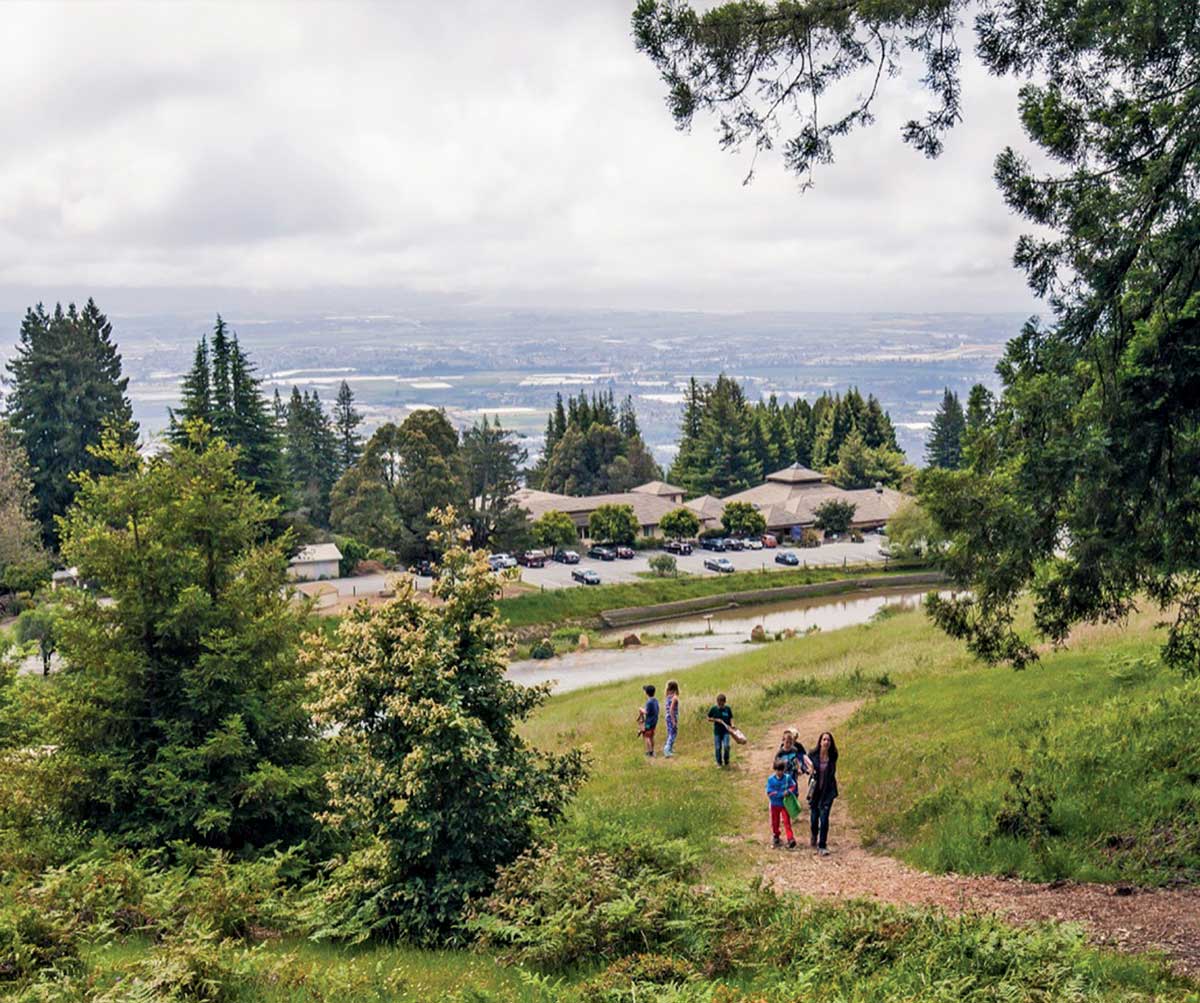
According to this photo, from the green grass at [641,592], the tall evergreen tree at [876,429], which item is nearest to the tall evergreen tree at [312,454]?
the green grass at [641,592]

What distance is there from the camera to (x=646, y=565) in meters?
67.8

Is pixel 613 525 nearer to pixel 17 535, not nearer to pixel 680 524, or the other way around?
pixel 680 524

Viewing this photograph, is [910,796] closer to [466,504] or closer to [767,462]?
[466,504]

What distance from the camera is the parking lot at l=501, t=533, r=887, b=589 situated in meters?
62.2

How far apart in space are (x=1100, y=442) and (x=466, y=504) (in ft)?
173

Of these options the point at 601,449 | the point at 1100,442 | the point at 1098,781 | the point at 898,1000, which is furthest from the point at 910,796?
the point at 601,449

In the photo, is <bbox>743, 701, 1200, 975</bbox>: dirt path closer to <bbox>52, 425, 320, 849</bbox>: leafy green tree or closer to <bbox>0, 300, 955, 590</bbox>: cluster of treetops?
<bbox>52, 425, 320, 849</bbox>: leafy green tree

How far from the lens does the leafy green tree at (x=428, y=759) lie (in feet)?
29.2

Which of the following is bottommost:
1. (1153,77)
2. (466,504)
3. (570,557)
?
(570,557)

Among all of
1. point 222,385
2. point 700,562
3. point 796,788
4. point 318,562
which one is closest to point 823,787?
point 796,788

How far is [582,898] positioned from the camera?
8.26 meters

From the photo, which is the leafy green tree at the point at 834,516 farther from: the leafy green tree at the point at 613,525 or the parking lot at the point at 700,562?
the leafy green tree at the point at 613,525

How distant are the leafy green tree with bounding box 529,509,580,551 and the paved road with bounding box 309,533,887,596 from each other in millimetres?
1899

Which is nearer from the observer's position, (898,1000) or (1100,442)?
→ (898,1000)
